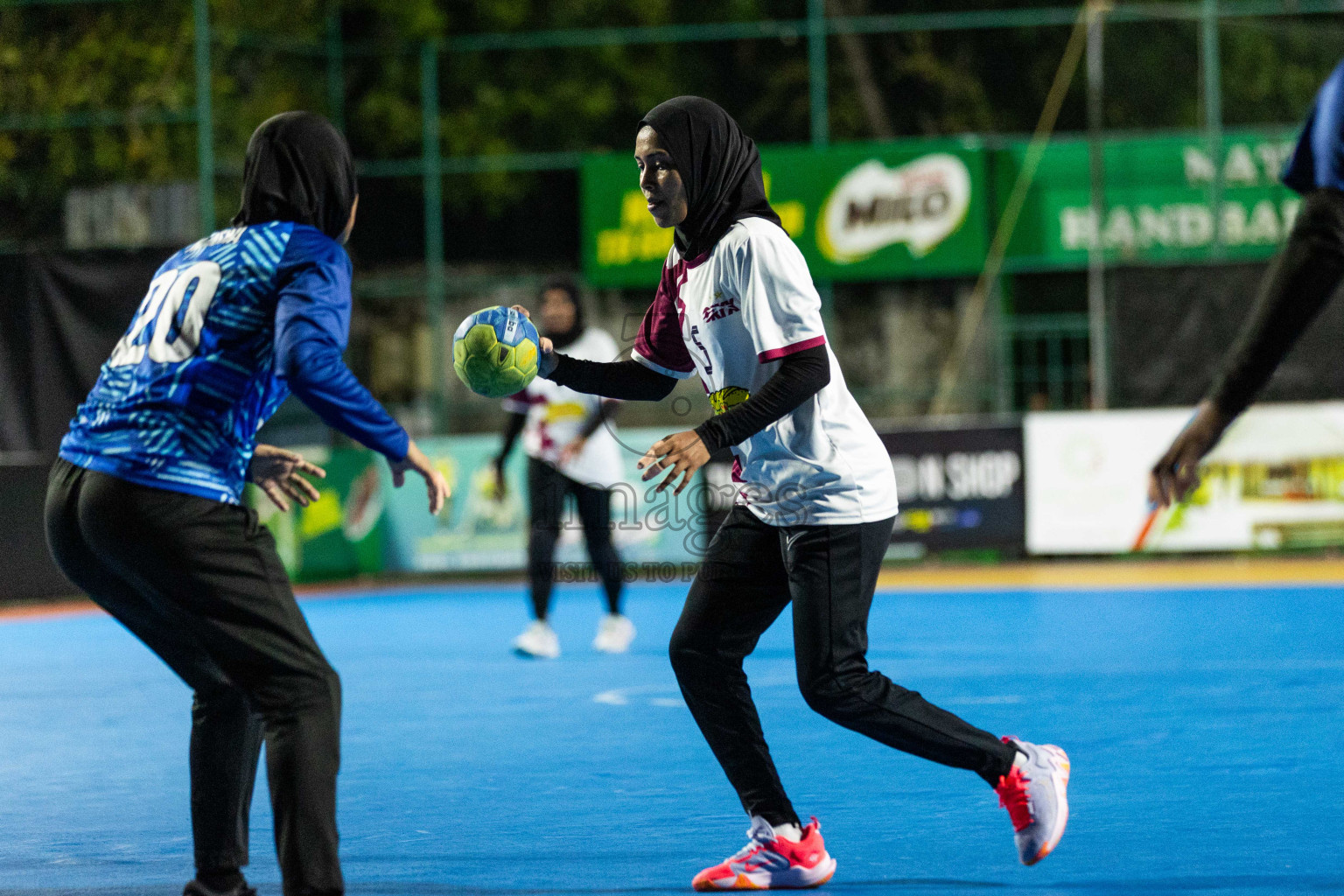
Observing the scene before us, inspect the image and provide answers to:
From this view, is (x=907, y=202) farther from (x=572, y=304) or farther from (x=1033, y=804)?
(x=1033, y=804)

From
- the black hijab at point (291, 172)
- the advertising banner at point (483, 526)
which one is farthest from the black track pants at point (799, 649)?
the advertising banner at point (483, 526)

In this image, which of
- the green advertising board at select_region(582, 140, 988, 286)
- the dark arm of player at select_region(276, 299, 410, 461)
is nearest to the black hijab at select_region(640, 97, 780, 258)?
the dark arm of player at select_region(276, 299, 410, 461)

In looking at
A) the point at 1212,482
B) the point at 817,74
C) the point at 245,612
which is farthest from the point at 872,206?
the point at 245,612

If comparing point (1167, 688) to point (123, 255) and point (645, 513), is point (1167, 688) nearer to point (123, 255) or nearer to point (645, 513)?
point (645, 513)

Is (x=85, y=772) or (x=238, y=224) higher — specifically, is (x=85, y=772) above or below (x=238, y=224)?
below

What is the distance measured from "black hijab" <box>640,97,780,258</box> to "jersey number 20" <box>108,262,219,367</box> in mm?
1386

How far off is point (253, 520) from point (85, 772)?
3343 millimetres

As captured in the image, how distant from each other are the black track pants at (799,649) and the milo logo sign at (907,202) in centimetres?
1442

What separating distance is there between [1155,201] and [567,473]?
1007cm

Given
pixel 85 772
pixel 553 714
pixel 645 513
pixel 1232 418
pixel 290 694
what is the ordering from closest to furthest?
pixel 1232 418 < pixel 290 694 < pixel 85 772 < pixel 553 714 < pixel 645 513

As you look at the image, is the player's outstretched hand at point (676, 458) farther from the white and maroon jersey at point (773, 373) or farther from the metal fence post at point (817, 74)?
the metal fence post at point (817, 74)

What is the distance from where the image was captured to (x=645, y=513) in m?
15.5

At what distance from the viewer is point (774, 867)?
4.75 metres

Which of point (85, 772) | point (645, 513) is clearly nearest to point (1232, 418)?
point (85, 772)
